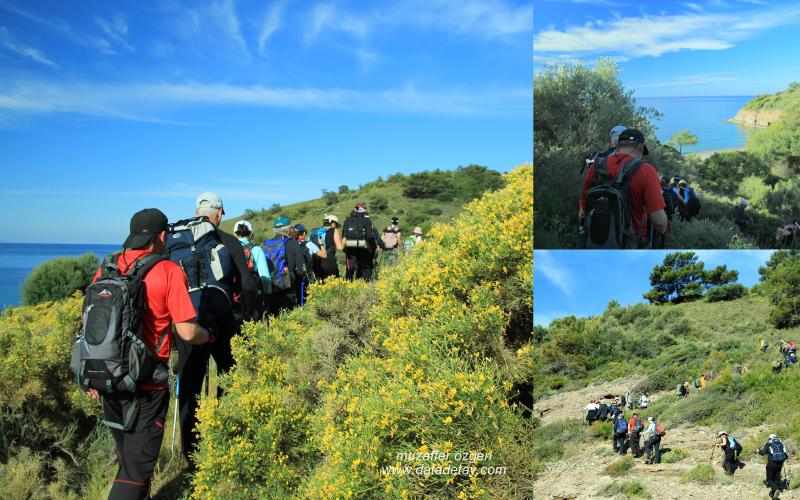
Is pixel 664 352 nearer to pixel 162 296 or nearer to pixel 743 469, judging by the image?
pixel 743 469

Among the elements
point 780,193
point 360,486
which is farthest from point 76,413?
point 780,193

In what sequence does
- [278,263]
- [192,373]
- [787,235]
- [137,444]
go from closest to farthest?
1. [787,235]
2. [137,444]
3. [192,373]
4. [278,263]

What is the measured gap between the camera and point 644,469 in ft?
9.18

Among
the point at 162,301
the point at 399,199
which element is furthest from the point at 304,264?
the point at 399,199

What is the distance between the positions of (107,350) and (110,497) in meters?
1.02

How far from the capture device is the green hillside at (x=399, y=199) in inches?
2473

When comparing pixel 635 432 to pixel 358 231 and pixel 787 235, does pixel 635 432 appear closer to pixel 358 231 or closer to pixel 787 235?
pixel 787 235

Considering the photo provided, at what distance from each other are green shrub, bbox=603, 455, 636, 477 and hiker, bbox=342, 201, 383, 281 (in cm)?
843

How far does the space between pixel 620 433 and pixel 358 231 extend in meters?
8.47

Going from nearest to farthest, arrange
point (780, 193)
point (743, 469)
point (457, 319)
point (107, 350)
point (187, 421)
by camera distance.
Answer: point (743, 469), point (780, 193), point (107, 350), point (457, 319), point (187, 421)

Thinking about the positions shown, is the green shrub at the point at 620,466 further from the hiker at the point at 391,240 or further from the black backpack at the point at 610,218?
the hiker at the point at 391,240

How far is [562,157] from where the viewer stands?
2930mm

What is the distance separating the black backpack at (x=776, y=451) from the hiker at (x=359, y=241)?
8721 millimetres

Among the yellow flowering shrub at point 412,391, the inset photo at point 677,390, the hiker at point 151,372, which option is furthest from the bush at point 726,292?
the hiker at point 151,372
